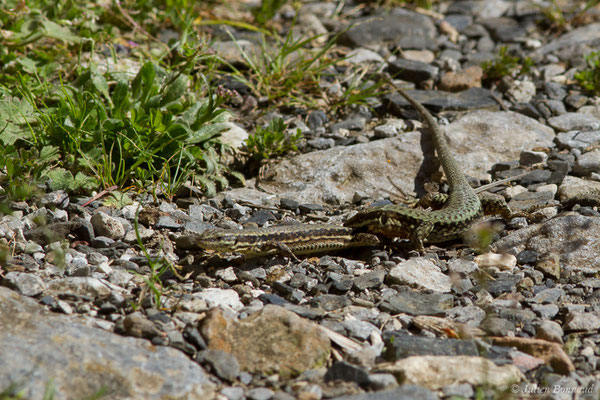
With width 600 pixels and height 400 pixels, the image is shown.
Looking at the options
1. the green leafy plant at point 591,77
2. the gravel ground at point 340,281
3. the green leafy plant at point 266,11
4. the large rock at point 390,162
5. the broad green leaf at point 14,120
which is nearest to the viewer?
the gravel ground at point 340,281

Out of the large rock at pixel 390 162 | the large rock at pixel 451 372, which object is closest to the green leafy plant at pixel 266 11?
the large rock at pixel 390 162

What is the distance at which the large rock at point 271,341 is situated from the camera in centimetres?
381

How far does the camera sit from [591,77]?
852 cm

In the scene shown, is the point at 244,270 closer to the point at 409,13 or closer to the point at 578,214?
the point at 578,214

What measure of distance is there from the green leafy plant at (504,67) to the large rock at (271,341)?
19.4 feet

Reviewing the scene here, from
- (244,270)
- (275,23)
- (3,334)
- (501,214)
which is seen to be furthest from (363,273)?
(275,23)

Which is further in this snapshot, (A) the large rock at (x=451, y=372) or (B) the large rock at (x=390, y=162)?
(B) the large rock at (x=390, y=162)

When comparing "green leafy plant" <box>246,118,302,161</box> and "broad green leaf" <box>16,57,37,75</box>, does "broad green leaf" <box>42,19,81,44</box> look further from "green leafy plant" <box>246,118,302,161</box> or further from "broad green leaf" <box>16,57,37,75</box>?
"green leafy plant" <box>246,118,302,161</box>

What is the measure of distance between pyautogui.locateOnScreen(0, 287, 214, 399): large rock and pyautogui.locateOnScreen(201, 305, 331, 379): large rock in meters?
0.29

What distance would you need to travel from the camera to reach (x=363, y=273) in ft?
17.3

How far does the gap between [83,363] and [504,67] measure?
7.16 m

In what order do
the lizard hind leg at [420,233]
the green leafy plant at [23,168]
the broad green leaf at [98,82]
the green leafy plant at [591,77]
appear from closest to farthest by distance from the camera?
the green leafy plant at [23,168]
the lizard hind leg at [420,233]
the broad green leaf at [98,82]
the green leafy plant at [591,77]

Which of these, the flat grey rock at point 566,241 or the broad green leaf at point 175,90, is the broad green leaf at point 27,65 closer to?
the broad green leaf at point 175,90

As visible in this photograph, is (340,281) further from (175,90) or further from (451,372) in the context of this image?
(175,90)
